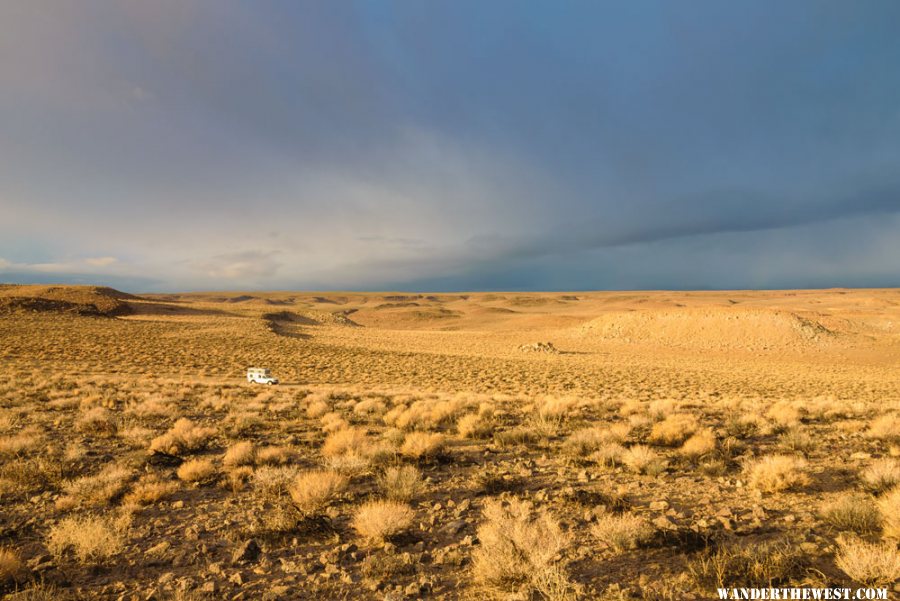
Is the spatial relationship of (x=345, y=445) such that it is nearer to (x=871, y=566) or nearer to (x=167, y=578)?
(x=167, y=578)

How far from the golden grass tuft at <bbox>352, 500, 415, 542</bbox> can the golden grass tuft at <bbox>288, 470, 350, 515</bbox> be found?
0.73 meters

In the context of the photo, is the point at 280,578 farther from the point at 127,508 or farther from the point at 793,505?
the point at 793,505

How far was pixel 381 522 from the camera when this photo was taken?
469 cm

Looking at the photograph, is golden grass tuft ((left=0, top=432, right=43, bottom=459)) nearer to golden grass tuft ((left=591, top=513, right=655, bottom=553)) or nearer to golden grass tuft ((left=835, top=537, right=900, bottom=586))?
golden grass tuft ((left=591, top=513, right=655, bottom=553))

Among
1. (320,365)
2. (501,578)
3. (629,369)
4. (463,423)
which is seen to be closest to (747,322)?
(629,369)

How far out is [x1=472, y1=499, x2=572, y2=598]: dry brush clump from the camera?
12.1 ft

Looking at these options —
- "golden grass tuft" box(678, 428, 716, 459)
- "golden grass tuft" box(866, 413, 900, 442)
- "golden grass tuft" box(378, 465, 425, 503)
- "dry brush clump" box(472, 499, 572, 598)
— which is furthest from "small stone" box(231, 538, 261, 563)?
"golden grass tuft" box(866, 413, 900, 442)

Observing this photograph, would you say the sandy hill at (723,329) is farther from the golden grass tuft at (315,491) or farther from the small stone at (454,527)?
the golden grass tuft at (315,491)

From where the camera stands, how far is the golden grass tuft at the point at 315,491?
5492mm

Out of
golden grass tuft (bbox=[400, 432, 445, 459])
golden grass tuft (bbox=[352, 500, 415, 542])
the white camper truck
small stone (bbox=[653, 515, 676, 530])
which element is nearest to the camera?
golden grass tuft (bbox=[352, 500, 415, 542])

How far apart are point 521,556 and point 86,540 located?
14.7ft

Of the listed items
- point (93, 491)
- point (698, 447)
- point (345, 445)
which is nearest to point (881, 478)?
point (698, 447)

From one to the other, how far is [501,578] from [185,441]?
713 centimetres

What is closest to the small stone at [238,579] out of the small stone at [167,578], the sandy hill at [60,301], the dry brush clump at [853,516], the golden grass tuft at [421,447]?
the small stone at [167,578]
